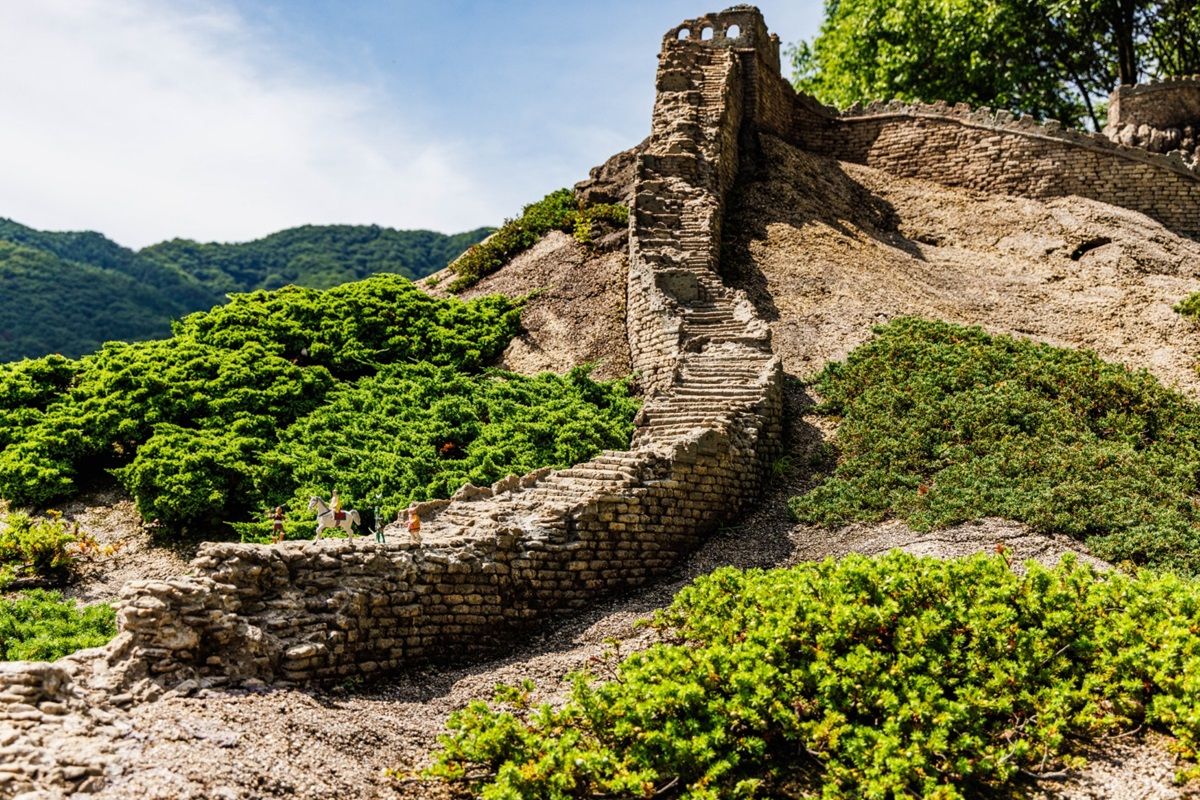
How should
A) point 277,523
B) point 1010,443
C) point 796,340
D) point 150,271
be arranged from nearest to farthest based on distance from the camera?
1. point 277,523
2. point 1010,443
3. point 796,340
4. point 150,271

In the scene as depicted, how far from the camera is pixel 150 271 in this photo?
204 ft

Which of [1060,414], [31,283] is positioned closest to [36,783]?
[1060,414]

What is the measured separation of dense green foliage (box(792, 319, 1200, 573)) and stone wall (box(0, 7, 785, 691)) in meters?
1.29

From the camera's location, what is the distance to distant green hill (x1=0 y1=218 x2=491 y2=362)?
161 ft

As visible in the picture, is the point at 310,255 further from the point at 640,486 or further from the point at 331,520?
the point at 640,486

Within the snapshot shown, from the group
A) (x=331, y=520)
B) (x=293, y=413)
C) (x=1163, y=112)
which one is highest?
(x=1163, y=112)

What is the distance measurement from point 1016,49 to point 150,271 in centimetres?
4699

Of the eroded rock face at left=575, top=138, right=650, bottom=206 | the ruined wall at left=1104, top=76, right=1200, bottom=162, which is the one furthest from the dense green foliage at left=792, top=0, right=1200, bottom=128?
the eroded rock face at left=575, top=138, right=650, bottom=206

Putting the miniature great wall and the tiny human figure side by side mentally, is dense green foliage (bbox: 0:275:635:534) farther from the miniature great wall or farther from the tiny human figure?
the miniature great wall

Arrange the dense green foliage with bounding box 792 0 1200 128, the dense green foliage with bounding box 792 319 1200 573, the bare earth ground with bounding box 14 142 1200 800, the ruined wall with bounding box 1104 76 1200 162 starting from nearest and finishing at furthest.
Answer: the bare earth ground with bounding box 14 142 1200 800
the dense green foliage with bounding box 792 319 1200 573
the ruined wall with bounding box 1104 76 1200 162
the dense green foliage with bounding box 792 0 1200 128

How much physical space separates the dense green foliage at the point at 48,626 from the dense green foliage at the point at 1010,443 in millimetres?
7470

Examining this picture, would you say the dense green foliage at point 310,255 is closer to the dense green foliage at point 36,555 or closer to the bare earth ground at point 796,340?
the bare earth ground at point 796,340

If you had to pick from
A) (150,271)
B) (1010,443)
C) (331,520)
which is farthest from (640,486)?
(150,271)

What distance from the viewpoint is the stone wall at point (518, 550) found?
8.68m
